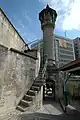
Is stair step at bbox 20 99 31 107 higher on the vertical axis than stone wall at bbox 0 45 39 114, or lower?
lower

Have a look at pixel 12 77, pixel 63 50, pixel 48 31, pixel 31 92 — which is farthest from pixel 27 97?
pixel 63 50

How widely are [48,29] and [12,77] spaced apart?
10240 millimetres

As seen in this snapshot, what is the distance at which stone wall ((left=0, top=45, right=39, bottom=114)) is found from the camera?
175 inches

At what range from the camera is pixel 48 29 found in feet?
45.4

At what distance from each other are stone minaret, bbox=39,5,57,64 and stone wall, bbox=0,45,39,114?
693cm

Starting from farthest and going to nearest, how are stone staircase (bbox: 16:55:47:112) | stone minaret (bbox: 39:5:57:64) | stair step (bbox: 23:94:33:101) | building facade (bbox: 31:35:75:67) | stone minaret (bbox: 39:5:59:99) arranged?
building facade (bbox: 31:35:75:67) < stone minaret (bbox: 39:5:57:64) < stone minaret (bbox: 39:5:59:99) < stair step (bbox: 23:94:33:101) < stone staircase (bbox: 16:55:47:112)

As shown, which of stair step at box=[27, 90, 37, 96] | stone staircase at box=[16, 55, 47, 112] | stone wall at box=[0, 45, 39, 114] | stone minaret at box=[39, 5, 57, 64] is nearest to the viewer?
stone wall at box=[0, 45, 39, 114]

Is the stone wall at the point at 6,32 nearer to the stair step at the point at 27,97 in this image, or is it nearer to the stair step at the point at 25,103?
the stair step at the point at 27,97

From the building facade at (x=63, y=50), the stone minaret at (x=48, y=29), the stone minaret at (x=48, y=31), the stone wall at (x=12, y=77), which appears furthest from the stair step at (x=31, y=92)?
the building facade at (x=63, y=50)

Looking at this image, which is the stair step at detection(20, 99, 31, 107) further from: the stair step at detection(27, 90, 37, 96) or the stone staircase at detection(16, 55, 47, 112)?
the stair step at detection(27, 90, 37, 96)

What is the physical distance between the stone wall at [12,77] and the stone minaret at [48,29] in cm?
693

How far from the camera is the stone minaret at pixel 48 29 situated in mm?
13392

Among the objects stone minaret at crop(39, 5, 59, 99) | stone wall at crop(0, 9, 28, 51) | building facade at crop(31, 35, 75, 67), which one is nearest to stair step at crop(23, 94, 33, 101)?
stone wall at crop(0, 9, 28, 51)

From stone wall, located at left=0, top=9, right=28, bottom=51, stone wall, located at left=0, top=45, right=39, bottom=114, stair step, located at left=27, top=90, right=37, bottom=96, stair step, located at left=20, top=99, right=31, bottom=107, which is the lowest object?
stair step, located at left=20, top=99, right=31, bottom=107
